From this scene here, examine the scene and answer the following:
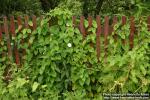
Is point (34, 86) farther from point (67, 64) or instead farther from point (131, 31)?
point (131, 31)

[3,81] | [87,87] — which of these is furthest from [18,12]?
[87,87]

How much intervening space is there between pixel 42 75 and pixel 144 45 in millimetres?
1695

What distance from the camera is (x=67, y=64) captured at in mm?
5445

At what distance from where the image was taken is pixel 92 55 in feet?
17.9

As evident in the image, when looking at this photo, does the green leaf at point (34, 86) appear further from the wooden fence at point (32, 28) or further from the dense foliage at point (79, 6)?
the dense foliage at point (79, 6)

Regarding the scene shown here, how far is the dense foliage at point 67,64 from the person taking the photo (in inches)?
207

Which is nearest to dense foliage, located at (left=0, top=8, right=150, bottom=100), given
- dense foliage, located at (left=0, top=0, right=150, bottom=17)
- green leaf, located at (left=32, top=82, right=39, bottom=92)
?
green leaf, located at (left=32, top=82, right=39, bottom=92)

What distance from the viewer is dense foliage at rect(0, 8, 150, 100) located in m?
5.26

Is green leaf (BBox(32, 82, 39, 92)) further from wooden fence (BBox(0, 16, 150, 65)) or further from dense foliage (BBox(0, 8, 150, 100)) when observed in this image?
wooden fence (BBox(0, 16, 150, 65))

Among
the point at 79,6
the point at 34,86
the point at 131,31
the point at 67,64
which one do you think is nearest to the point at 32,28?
the point at 67,64

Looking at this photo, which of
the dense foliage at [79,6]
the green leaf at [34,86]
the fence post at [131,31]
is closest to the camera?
the green leaf at [34,86]

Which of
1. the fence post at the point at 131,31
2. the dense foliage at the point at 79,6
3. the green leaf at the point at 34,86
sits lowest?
the green leaf at the point at 34,86

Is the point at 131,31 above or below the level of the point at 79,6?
below

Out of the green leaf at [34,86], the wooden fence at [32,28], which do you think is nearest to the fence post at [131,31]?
the wooden fence at [32,28]
